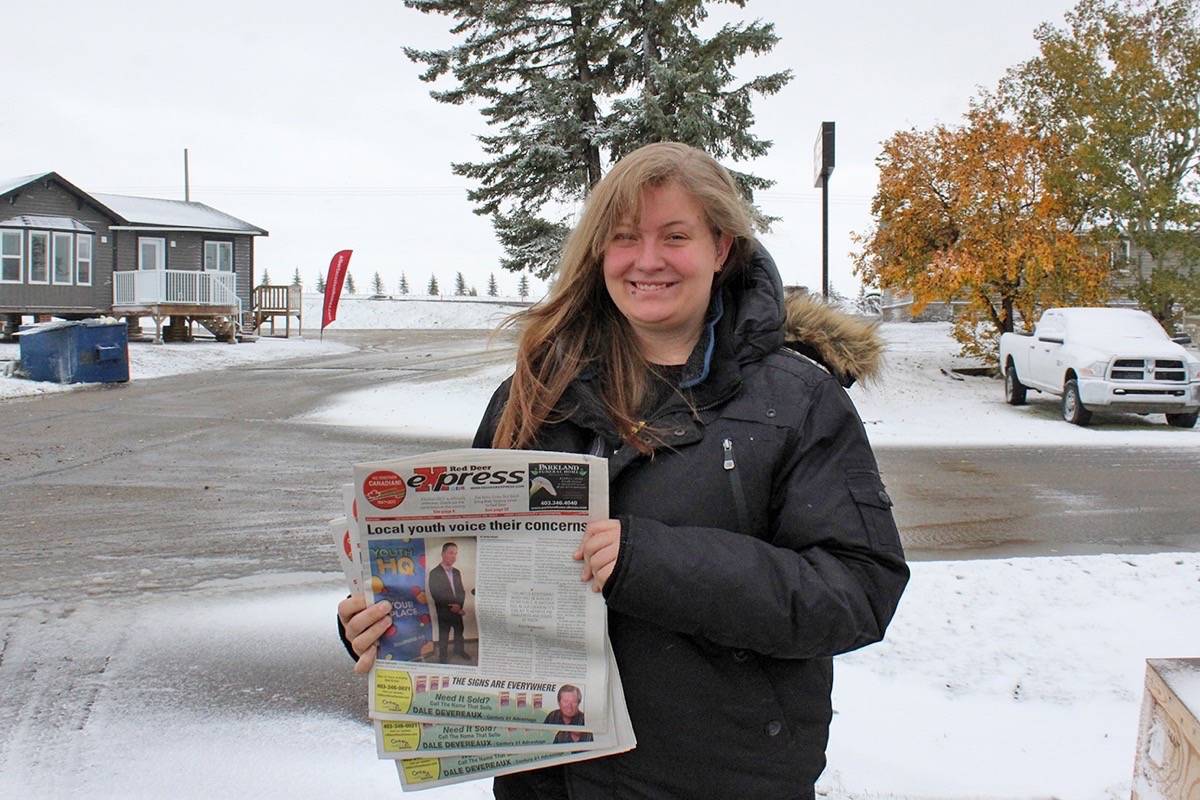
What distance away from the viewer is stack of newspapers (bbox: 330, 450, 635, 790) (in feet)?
5.39

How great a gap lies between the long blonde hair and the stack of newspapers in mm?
245

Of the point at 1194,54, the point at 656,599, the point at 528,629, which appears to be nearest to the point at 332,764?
the point at 528,629

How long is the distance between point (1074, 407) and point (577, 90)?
9335mm

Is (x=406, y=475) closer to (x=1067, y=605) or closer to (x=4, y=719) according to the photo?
(x=4, y=719)

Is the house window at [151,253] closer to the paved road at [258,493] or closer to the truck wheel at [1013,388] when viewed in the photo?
the paved road at [258,493]

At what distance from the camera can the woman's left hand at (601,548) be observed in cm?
161

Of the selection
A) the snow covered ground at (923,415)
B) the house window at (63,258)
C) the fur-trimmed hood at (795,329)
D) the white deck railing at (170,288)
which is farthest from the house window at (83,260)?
the fur-trimmed hood at (795,329)

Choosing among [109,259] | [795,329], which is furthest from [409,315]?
[795,329]

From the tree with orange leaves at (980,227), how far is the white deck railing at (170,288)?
21230mm

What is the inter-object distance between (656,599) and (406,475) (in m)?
0.49

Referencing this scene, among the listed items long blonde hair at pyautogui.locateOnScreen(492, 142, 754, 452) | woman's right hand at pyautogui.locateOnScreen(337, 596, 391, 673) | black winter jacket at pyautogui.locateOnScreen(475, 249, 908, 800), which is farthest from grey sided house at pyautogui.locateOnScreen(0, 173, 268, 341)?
black winter jacket at pyautogui.locateOnScreen(475, 249, 908, 800)

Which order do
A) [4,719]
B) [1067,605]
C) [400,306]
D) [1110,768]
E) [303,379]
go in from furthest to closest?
1. [400,306]
2. [303,379]
3. [1067,605]
4. [4,719]
5. [1110,768]

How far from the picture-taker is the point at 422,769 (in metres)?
1.79

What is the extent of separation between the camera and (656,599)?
5.25ft
